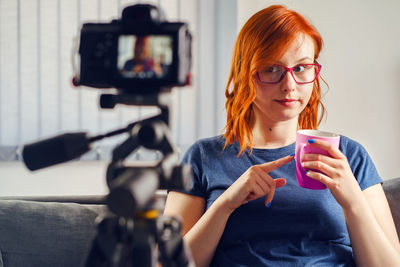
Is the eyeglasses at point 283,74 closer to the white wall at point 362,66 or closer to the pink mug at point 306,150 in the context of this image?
the pink mug at point 306,150

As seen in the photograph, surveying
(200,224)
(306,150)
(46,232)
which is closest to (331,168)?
(306,150)

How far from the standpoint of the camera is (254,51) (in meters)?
1.18

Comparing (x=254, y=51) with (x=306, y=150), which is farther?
(x=254, y=51)

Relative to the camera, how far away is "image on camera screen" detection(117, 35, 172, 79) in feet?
1.67

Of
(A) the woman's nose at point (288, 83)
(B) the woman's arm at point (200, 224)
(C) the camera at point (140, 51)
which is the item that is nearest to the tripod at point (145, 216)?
(C) the camera at point (140, 51)

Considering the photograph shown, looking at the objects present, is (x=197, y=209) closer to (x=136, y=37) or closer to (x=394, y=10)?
(x=136, y=37)

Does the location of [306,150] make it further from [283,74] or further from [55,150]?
[55,150]

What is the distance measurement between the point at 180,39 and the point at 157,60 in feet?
0.14

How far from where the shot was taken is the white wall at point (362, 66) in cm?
227

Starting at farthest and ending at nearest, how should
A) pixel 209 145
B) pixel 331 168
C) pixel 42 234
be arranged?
pixel 42 234
pixel 209 145
pixel 331 168

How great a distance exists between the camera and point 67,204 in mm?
1510

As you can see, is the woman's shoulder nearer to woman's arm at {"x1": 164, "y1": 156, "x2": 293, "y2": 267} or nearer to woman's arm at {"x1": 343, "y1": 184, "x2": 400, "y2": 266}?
woman's arm at {"x1": 164, "y1": 156, "x2": 293, "y2": 267}

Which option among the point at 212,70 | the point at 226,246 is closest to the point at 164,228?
the point at 226,246

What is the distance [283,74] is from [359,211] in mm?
443
